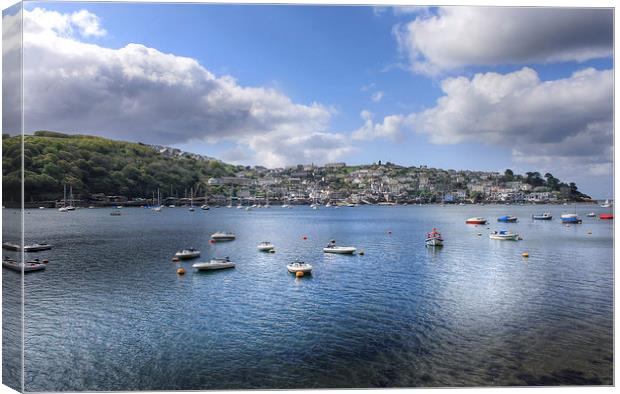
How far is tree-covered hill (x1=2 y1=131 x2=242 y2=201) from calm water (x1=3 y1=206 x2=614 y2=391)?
31796 mm

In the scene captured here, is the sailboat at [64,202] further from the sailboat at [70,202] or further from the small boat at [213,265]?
the small boat at [213,265]

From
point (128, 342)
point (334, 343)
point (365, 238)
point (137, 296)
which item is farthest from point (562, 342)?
point (365, 238)

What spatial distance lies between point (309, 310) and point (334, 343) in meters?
3.37

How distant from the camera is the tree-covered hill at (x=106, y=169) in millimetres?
53531

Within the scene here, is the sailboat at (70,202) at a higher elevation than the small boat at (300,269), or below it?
higher

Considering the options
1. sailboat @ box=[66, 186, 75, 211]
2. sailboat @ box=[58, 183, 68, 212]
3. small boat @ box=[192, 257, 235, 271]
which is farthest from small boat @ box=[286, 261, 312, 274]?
sailboat @ box=[66, 186, 75, 211]

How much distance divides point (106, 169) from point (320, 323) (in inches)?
2375

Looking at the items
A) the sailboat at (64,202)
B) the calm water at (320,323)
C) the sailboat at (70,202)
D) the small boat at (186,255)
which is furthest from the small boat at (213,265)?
the sailboat at (70,202)

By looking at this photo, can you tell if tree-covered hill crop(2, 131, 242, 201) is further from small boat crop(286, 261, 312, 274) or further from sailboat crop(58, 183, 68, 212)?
small boat crop(286, 261, 312, 274)

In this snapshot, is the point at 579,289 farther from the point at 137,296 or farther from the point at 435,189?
the point at 435,189

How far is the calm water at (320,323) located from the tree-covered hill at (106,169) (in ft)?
104

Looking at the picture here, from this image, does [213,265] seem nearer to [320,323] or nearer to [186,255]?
[186,255]

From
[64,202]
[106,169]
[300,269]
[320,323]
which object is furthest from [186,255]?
[64,202]

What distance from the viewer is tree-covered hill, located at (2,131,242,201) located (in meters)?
53.5
